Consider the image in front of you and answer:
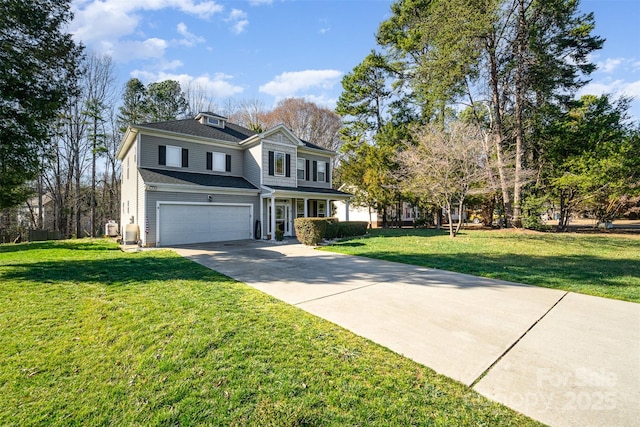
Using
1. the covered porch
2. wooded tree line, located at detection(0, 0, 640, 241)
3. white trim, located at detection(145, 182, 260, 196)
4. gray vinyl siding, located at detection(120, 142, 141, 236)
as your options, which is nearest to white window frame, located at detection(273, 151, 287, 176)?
the covered porch

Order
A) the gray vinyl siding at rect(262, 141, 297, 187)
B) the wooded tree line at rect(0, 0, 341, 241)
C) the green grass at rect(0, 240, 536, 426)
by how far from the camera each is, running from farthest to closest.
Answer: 1. the gray vinyl siding at rect(262, 141, 297, 187)
2. the wooded tree line at rect(0, 0, 341, 241)
3. the green grass at rect(0, 240, 536, 426)

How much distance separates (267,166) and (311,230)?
5.56m

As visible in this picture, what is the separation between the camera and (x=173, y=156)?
14.4 meters

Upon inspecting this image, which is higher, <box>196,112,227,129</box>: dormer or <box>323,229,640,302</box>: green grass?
<box>196,112,227,129</box>: dormer

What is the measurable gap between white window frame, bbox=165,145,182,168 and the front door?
5632mm

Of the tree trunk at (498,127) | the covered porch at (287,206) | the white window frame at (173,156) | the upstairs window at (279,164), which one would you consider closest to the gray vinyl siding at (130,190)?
the white window frame at (173,156)

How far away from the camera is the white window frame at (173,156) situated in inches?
561

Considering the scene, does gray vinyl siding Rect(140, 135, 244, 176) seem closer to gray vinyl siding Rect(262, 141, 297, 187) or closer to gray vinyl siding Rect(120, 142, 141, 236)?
gray vinyl siding Rect(120, 142, 141, 236)

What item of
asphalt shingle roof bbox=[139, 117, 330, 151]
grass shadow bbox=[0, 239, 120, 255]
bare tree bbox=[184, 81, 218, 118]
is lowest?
grass shadow bbox=[0, 239, 120, 255]

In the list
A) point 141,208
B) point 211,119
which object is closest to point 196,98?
point 211,119

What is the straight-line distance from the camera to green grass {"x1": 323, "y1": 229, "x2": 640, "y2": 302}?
6.25 meters

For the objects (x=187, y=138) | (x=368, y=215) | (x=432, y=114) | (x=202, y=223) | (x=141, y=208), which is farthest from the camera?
(x=368, y=215)

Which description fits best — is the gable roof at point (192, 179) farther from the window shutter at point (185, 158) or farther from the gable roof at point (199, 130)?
the gable roof at point (199, 130)

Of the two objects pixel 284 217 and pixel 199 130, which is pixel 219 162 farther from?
pixel 284 217
